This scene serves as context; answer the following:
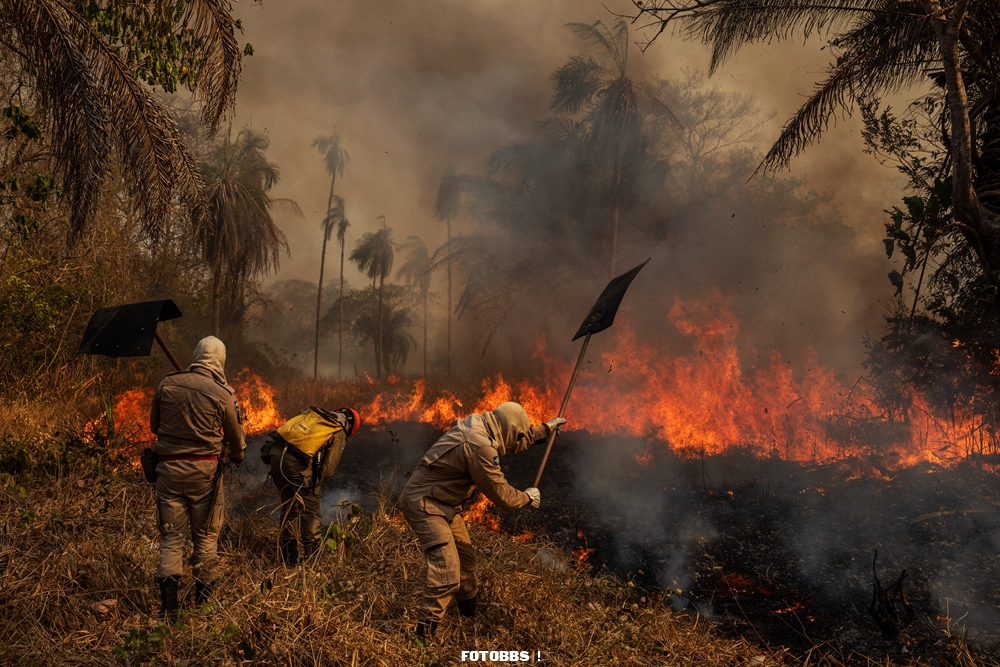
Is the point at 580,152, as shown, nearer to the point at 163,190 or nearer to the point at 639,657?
the point at 163,190

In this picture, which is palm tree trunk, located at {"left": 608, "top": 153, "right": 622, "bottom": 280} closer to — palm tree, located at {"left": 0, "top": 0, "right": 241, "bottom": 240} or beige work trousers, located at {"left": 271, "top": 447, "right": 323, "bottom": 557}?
palm tree, located at {"left": 0, "top": 0, "right": 241, "bottom": 240}

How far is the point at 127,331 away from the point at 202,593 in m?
2.16

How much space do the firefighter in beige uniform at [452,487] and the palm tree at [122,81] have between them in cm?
438

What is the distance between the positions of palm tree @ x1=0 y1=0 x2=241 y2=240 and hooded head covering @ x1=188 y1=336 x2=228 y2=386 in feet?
7.92

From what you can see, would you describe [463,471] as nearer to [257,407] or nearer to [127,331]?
[127,331]

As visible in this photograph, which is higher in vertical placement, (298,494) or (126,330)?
(126,330)

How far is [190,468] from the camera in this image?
4039 mm

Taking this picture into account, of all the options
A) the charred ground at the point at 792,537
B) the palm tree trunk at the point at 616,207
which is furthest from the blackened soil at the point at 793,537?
the palm tree trunk at the point at 616,207

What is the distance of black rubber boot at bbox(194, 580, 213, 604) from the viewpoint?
3967 mm

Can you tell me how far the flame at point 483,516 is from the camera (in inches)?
291

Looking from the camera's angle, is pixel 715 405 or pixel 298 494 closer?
pixel 298 494

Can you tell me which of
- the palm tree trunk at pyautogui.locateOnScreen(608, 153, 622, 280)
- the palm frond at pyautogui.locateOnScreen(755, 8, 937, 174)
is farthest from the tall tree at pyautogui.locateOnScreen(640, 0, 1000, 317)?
the palm tree trunk at pyautogui.locateOnScreen(608, 153, 622, 280)

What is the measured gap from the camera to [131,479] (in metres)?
6.42

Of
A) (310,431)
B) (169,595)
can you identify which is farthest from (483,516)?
(169,595)
